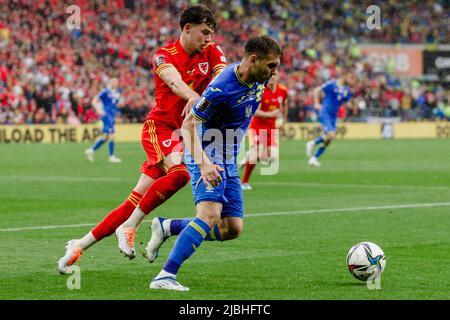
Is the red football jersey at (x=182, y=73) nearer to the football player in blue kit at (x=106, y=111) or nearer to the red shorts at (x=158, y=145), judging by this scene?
the red shorts at (x=158, y=145)

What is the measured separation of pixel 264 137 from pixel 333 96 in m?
6.97

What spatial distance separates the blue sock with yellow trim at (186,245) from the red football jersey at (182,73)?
1979 millimetres

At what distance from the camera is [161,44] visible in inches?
1715

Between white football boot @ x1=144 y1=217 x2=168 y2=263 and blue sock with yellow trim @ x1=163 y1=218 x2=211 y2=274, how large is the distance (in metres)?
0.99

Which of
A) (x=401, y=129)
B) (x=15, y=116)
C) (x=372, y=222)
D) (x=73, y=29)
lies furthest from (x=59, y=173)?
(x=401, y=129)

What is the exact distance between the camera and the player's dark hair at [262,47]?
24.7ft

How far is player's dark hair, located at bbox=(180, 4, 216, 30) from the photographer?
9.14m

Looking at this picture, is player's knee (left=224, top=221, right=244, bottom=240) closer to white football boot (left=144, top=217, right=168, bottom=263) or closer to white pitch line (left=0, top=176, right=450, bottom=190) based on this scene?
white football boot (left=144, top=217, right=168, bottom=263)

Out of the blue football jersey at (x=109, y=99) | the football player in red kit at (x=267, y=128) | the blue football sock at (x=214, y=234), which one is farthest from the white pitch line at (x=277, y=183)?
the blue football sock at (x=214, y=234)

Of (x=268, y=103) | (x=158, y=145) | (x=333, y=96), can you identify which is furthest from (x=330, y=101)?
(x=158, y=145)

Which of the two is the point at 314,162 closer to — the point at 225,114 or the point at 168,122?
the point at 168,122

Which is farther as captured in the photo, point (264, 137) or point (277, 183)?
point (264, 137)

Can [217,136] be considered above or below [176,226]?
above

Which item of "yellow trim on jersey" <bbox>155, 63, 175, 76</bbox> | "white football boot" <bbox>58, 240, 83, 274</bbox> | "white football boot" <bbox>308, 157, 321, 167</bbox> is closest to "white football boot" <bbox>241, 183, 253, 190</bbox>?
"white football boot" <bbox>308, 157, 321, 167</bbox>
